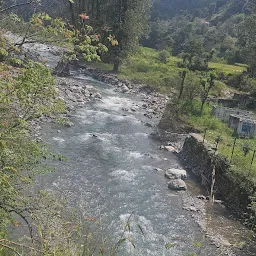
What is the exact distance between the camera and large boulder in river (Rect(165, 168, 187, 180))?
17.8m

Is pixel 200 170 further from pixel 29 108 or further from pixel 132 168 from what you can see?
pixel 29 108

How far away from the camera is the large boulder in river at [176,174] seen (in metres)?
17.8

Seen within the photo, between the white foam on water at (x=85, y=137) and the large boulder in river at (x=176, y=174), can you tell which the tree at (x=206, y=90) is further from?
the white foam on water at (x=85, y=137)

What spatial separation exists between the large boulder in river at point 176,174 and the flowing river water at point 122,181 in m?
0.46

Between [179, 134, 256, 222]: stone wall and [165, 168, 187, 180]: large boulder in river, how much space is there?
1008 millimetres

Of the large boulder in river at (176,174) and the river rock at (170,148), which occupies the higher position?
the river rock at (170,148)

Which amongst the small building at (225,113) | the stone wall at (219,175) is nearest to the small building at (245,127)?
the small building at (225,113)

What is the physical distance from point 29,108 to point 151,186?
10172 millimetres

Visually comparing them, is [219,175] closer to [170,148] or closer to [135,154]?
[170,148]

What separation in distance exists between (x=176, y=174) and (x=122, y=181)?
3.04 m

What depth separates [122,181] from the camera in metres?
16.7

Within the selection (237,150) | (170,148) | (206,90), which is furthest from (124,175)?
(206,90)

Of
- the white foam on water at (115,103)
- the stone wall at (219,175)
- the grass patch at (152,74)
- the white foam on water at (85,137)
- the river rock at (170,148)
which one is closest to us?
the stone wall at (219,175)

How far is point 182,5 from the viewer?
161875mm
